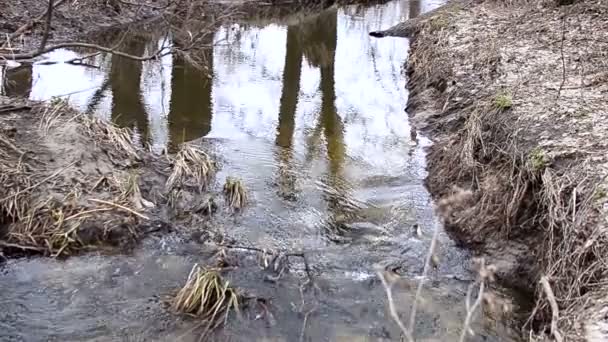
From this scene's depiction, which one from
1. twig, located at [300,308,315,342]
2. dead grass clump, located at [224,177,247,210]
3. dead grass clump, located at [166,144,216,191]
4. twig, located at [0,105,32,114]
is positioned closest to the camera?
twig, located at [300,308,315,342]

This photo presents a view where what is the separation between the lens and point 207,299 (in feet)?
16.0

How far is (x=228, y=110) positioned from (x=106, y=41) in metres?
4.75

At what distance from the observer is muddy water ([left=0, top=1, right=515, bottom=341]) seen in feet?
15.8

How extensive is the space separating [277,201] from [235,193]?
0.44 m

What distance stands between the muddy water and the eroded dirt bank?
382 mm

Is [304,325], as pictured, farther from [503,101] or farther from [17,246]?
[503,101]

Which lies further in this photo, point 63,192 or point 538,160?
point 63,192

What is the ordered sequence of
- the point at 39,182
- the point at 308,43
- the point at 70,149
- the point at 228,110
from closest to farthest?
the point at 39,182, the point at 70,149, the point at 228,110, the point at 308,43

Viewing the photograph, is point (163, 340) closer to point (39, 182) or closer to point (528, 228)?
point (39, 182)

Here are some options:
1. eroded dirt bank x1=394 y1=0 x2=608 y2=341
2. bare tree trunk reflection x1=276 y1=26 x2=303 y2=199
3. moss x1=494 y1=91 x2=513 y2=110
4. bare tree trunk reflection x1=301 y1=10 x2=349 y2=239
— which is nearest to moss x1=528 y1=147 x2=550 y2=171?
eroded dirt bank x1=394 y1=0 x2=608 y2=341

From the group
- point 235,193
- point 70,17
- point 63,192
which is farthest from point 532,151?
point 70,17

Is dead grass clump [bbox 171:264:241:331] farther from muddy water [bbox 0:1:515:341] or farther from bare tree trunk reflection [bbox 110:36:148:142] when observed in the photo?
bare tree trunk reflection [bbox 110:36:148:142]

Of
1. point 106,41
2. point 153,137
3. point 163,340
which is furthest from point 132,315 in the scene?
point 106,41

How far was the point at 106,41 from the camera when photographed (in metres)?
13.3
